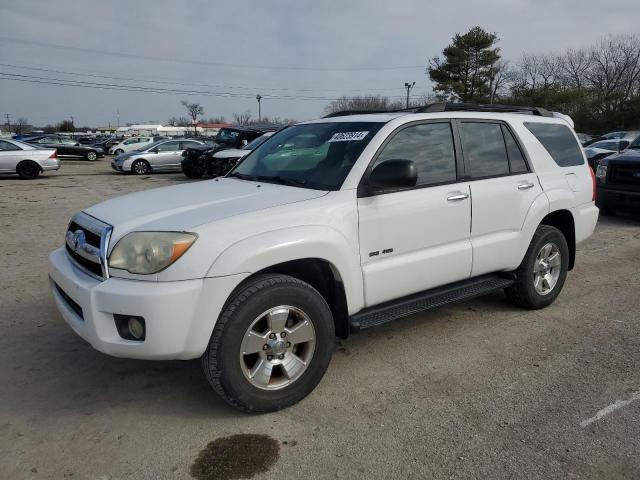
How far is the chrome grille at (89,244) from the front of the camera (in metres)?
2.85

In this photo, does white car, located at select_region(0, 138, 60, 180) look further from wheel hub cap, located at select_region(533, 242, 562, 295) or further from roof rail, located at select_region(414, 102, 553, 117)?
wheel hub cap, located at select_region(533, 242, 562, 295)

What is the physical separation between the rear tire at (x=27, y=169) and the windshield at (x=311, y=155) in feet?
55.6

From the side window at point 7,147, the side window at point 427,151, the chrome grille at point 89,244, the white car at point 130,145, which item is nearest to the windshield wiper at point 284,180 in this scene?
the side window at point 427,151

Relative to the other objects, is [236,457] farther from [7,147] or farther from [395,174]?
[7,147]

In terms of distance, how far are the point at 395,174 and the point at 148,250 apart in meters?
1.52

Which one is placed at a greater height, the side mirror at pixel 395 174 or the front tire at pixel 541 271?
the side mirror at pixel 395 174

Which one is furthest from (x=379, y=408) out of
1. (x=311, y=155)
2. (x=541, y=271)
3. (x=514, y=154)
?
(x=514, y=154)

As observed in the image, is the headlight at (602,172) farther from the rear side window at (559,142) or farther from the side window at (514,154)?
the side window at (514,154)

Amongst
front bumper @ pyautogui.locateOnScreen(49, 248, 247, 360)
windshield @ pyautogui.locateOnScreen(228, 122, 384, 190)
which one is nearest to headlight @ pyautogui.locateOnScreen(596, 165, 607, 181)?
windshield @ pyautogui.locateOnScreen(228, 122, 384, 190)

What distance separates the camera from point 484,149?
416 centimetres

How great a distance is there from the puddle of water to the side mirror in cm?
166

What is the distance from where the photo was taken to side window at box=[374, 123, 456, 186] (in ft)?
Answer: 11.9

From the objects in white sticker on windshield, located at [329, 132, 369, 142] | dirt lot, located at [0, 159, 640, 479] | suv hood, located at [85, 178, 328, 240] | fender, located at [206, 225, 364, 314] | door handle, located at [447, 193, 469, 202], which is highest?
white sticker on windshield, located at [329, 132, 369, 142]

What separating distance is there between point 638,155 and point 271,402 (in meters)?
8.83
